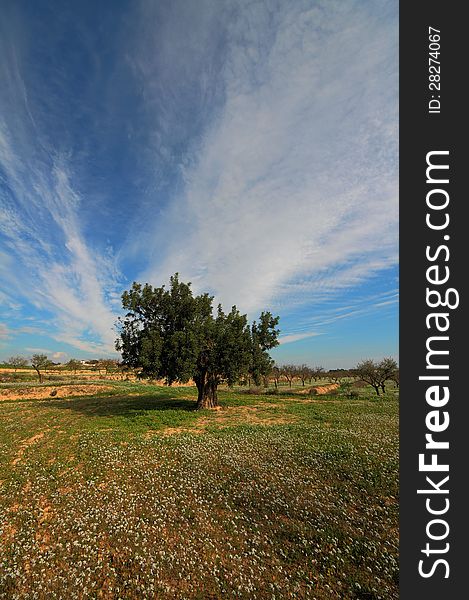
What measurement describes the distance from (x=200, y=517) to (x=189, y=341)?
1608 cm

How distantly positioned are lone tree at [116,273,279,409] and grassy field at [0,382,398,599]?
7.91 meters

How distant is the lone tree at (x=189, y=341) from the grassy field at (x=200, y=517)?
7911 mm

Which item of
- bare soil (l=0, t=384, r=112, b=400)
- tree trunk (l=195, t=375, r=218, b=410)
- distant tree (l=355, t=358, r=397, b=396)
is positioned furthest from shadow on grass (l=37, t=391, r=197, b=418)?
distant tree (l=355, t=358, r=397, b=396)

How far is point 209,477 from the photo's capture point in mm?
12023

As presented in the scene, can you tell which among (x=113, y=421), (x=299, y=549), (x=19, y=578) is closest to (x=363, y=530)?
(x=299, y=549)

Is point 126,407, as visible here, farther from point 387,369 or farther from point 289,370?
point 289,370

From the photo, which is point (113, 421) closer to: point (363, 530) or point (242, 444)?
point (242, 444)

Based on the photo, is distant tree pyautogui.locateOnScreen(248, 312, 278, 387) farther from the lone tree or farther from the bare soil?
the bare soil

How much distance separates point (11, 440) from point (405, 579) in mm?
24205

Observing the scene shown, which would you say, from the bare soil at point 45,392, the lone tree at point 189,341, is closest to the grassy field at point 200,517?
the lone tree at point 189,341

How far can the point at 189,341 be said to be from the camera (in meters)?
24.6

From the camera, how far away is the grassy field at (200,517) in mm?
6773

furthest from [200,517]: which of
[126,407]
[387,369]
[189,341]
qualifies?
[387,369]

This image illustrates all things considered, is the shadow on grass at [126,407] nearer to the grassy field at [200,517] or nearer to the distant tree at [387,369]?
the grassy field at [200,517]
